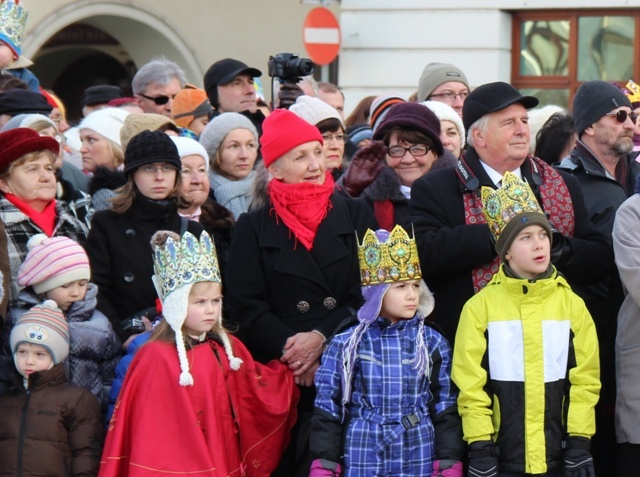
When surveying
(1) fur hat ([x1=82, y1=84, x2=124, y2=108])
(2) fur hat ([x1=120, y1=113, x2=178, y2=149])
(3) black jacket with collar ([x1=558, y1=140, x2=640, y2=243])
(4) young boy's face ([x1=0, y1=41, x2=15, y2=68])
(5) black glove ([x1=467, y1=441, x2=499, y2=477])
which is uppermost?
(4) young boy's face ([x1=0, y1=41, x2=15, y2=68])

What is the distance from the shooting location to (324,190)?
22.1 ft

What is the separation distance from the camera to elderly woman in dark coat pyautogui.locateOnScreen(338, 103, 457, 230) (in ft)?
23.1

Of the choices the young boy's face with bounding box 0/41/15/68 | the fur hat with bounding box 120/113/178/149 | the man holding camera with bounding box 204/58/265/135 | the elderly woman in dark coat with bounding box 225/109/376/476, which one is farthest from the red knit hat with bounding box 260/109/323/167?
the young boy's face with bounding box 0/41/15/68

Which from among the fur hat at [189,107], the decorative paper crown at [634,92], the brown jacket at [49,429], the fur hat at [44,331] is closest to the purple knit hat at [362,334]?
the brown jacket at [49,429]

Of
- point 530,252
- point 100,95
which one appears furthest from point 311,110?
point 100,95

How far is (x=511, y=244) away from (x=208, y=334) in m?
1.41

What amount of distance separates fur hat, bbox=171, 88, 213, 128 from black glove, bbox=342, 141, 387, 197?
2487mm

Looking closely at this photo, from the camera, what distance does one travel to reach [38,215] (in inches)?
274

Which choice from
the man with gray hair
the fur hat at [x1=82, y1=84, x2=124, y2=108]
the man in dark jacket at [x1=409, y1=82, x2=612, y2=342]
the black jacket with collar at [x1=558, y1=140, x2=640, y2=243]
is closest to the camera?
the man in dark jacket at [x1=409, y1=82, x2=612, y2=342]

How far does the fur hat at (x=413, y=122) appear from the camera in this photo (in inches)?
281

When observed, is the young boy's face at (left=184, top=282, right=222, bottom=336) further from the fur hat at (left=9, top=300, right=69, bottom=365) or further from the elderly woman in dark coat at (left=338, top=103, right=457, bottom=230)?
the elderly woman in dark coat at (left=338, top=103, right=457, bottom=230)

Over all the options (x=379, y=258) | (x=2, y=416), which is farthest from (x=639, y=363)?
(x=2, y=416)

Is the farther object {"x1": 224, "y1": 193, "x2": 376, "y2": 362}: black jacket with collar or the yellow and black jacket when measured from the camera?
{"x1": 224, "y1": 193, "x2": 376, "y2": 362}: black jacket with collar

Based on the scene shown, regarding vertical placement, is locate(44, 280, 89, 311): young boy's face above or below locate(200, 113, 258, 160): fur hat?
below
